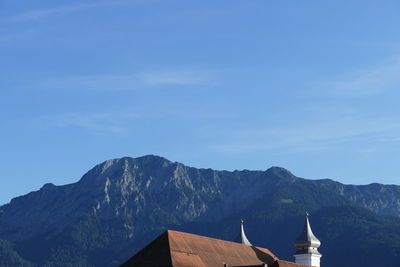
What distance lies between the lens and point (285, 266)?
9131 centimetres

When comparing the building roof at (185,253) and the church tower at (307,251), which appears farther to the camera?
the church tower at (307,251)

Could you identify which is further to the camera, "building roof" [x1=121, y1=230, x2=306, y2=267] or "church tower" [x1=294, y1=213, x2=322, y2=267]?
"church tower" [x1=294, y1=213, x2=322, y2=267]

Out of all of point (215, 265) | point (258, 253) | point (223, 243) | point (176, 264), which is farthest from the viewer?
point (258, 253)

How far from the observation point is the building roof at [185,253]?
3314 inches

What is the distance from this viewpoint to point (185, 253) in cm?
8600

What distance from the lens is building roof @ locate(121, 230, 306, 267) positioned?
84.2 m

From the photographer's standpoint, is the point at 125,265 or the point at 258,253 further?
the point at 258,253

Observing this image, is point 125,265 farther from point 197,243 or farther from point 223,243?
point 223,243

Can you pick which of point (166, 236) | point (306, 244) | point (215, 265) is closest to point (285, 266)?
point (215, 265)

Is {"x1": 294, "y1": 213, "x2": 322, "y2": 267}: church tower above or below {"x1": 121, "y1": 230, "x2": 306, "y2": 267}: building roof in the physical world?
above

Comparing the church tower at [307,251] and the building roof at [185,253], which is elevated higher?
the church tower at [307,251]

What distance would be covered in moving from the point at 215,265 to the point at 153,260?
746 centimetres

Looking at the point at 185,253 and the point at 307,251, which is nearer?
the point at 185,253

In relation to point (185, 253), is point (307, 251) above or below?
above
